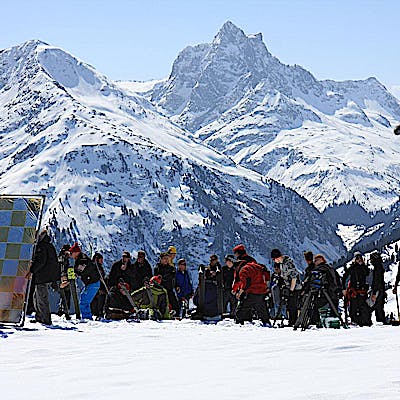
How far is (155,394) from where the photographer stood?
7.05 metres

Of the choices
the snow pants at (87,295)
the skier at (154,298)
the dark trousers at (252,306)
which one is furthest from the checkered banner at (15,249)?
the skier at (154,298)

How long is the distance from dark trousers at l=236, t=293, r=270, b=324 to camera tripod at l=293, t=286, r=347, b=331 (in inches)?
54.3

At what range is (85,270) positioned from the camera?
18.6m

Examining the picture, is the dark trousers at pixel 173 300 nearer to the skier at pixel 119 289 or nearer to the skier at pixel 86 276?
the skier at pixel 119 289

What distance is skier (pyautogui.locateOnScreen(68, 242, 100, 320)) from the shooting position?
18.6 metres

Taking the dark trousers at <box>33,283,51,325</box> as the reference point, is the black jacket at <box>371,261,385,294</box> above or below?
above

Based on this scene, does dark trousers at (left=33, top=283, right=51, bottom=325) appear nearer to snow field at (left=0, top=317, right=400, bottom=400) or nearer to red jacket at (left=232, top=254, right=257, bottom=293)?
snow field at (left=0, top=317, right=400, bottom=400)

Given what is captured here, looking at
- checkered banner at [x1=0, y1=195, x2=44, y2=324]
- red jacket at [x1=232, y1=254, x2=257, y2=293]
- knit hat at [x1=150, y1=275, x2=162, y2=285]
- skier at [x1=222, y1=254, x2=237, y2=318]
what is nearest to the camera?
checkered banner at [x1=0, y1=195, x2=44, y2=324]

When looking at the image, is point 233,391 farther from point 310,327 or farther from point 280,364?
point 310,327

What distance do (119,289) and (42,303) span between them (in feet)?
15.1

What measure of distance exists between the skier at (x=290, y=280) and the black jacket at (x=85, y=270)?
4.29m

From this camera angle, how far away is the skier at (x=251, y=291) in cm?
1769

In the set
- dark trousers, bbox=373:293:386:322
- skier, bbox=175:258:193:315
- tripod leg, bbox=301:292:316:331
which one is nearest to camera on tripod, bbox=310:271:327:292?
tripod leg, bbox=301:292:316:331

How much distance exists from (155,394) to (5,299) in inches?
332
